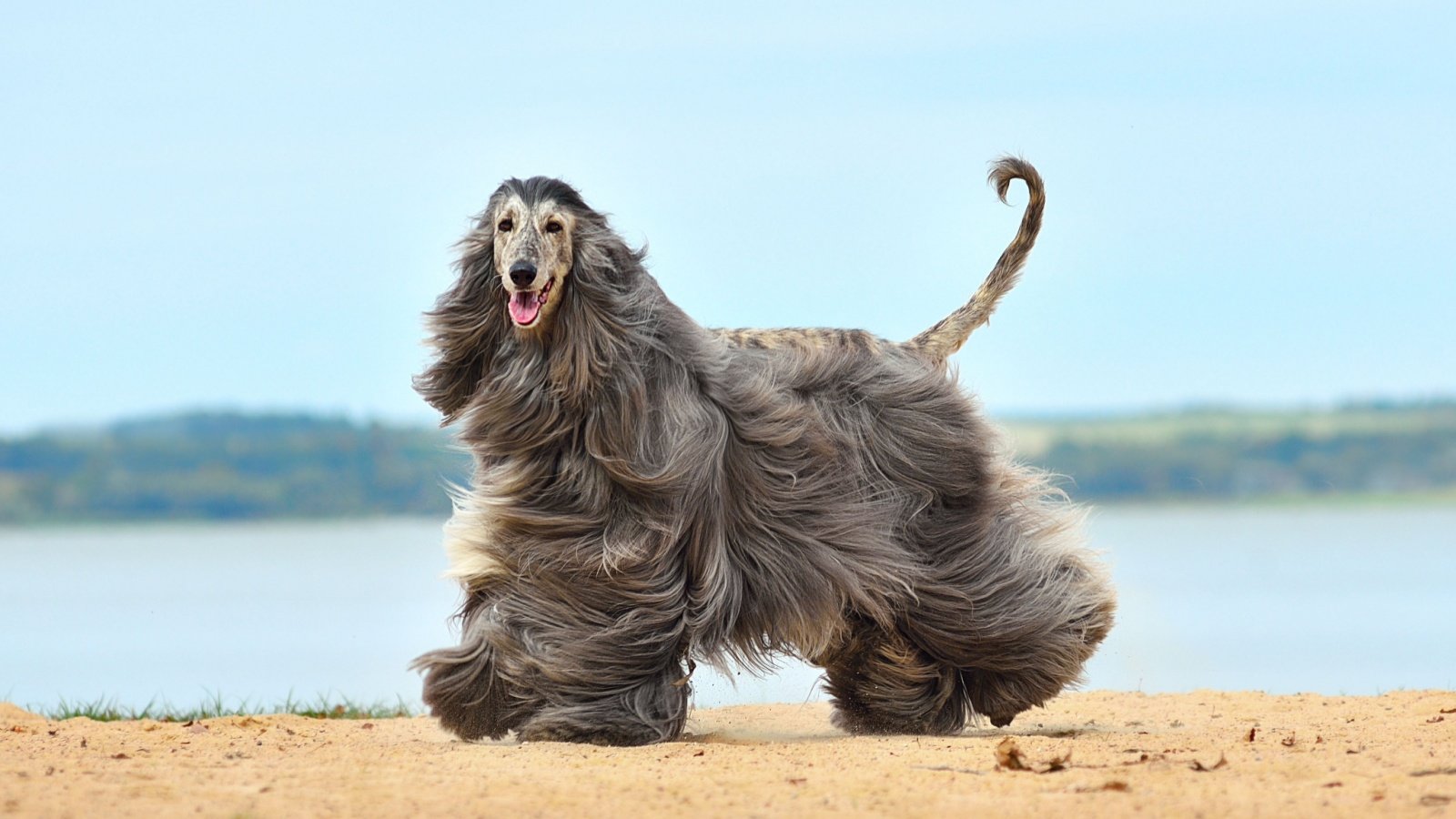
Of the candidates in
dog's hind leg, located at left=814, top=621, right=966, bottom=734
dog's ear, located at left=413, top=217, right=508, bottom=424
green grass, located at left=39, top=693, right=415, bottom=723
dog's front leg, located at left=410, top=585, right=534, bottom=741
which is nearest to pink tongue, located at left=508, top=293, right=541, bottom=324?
dog's ear, located at left=413, top=217, right=508, bottom=424

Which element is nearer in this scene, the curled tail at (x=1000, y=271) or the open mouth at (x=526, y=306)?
the open mouth at (x=526, y=306)

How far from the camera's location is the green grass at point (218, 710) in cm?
815

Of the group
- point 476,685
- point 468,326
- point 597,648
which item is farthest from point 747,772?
point 468,326

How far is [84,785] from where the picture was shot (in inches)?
199

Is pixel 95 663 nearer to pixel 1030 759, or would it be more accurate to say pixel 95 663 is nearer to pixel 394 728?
pixel 394 728

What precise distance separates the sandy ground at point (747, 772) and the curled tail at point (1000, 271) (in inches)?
63.8

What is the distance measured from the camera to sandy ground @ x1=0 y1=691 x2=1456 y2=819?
15.7 ft

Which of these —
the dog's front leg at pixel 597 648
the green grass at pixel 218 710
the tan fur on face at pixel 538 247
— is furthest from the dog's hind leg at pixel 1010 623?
the green grass at pixel 218 710

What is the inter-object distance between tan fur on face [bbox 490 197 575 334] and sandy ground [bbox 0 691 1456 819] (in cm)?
154

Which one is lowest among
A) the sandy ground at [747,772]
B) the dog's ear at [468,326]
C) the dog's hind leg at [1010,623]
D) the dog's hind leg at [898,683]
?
the sandy ground at [747,772]

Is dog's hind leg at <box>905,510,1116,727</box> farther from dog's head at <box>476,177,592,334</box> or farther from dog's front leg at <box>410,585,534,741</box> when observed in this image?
dog's head at <box>476,177,592,334</box>

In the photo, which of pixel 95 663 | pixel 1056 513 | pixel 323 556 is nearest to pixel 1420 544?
pixel 323 556

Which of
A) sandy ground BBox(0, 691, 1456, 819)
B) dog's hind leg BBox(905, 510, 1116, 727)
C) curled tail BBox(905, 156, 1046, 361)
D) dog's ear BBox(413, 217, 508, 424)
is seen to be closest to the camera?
sandy ground BBox(0, 691, 1456, 819)

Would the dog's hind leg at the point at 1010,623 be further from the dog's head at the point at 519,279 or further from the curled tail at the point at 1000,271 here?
the dog's head at the point at 519,279
